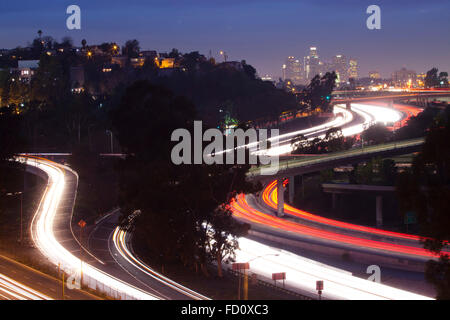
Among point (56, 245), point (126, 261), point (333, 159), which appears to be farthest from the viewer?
point (333, 159)

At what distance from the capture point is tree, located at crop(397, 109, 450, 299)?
52.2 ft

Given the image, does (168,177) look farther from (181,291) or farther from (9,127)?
(9,127)

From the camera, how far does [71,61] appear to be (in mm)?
120500

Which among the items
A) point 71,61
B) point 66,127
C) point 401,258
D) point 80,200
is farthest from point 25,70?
point 401,258

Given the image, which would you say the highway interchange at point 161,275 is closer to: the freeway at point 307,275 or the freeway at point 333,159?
the freeway at point 307,275

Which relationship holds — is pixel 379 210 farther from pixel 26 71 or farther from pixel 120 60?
pixel 120 60

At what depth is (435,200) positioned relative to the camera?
16.0 m

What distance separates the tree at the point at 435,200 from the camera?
15.9 m

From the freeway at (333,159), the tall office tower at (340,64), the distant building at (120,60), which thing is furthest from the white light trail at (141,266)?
the tall office tower at (340,64)

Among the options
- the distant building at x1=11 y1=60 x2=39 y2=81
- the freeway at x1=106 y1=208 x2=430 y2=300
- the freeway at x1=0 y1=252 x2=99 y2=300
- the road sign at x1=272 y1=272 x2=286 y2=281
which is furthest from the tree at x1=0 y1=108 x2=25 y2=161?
the distant building at x1=11 y1=60 x2=39 y2=81

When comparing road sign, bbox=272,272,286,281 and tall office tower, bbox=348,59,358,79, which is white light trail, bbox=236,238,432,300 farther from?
tall office tower, bbox=348,59,358,79

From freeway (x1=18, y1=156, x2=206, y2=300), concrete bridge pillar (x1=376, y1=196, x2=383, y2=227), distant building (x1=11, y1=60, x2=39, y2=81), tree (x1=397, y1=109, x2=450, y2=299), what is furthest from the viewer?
distant building (x1=11, y1=60, x2=39, y2=81)

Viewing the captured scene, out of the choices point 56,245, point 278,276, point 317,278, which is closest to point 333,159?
point 317,278

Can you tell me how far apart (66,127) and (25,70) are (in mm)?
45894
